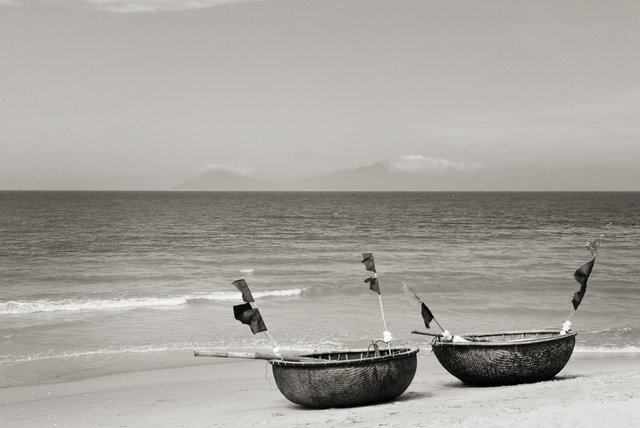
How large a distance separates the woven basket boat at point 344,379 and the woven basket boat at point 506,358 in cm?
113

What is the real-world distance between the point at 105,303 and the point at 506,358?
1522cm

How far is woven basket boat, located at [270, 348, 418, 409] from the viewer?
369 inches

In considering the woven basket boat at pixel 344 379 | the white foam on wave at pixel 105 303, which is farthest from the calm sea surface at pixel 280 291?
the woven basket boat at pixel 344 379

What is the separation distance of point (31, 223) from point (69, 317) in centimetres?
5011

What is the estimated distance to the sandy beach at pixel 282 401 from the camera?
800 centimetres

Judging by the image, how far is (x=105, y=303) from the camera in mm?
22359

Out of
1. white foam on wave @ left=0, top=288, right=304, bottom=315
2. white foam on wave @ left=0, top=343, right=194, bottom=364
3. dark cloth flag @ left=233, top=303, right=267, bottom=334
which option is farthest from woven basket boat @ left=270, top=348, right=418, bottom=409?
white foam on wave @ left=0, top=288, right=304, bottom=315

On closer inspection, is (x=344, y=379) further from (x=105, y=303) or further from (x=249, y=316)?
(x=105, y=303)

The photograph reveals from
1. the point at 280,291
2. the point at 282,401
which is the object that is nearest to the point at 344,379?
the point at 282,401

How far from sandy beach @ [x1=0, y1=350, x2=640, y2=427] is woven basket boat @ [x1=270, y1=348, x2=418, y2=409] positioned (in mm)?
173

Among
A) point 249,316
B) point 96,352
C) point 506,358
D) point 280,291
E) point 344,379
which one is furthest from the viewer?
point 280,291

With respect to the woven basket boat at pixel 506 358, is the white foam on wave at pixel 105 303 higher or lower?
higher

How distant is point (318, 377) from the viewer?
9430 mm

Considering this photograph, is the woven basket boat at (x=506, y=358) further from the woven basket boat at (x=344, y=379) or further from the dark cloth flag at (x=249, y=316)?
the dark cloth flag at (x=249, y=316)
